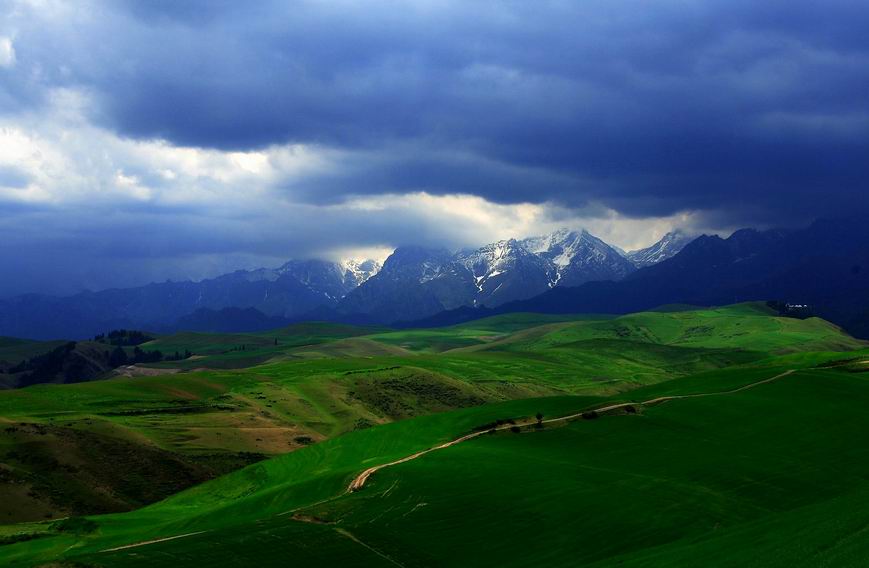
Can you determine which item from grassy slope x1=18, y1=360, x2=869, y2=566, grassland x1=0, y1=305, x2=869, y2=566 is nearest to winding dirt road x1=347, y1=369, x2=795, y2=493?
grassland x1=0, y1=305, x2=869, y2=566

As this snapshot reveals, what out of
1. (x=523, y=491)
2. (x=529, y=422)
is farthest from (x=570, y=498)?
(x=529, y=422)

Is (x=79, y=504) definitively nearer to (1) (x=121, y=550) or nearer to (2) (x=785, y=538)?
(1) (x=121, y=550)

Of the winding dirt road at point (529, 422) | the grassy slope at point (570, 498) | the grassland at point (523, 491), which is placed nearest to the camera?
the grassy slope at point (570, 498)

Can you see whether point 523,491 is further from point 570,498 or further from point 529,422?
point 529,422

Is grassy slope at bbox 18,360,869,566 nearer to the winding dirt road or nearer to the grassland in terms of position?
the grassland

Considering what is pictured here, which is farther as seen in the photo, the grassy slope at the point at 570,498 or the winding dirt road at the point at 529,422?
the winding dirt road at the point at 529,422

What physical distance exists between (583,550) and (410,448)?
47.3 metres

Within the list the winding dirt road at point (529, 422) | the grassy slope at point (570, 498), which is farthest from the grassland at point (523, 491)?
the winding dirt road at point (529, 422)

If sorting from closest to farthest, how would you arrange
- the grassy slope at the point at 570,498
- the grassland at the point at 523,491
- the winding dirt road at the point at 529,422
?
the grassy slope at the point at 570,498 → the grassland at the point at 523,491 → the winding dirt road at the point at 529,422

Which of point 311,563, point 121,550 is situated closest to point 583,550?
point 311,563

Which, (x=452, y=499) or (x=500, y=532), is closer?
(x=500, y=532)

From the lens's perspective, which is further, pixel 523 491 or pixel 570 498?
pixel 523 491

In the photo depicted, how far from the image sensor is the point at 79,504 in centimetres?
12381

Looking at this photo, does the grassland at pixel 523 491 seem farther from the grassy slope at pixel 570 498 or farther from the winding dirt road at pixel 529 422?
the winding dirt road at pixel 529 422
